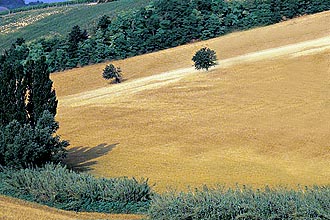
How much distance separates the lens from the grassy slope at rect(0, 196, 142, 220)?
14312 mm

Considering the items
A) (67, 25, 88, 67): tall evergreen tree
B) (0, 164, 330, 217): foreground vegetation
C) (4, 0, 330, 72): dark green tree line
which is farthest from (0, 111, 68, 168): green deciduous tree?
(4, 0, 330, 72): dark green tree line

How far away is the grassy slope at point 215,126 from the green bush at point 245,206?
6311mm

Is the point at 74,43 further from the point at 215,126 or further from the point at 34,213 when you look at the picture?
the point at 34,213

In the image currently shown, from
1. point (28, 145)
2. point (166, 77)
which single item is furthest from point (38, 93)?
point (166, 77)

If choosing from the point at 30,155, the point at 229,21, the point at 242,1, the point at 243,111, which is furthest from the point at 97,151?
the point at 242,1

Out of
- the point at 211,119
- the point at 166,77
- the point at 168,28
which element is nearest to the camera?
the point at 211,119

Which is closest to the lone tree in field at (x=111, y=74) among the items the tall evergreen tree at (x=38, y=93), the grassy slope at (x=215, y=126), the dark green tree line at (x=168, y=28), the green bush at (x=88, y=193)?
the grassy slope at (x=215, y=126)

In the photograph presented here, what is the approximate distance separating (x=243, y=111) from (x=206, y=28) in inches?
1155

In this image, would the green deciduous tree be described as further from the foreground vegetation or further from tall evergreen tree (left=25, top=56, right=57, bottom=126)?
tall evergreen tree (left=25, top=56, right=57, bottom=126)

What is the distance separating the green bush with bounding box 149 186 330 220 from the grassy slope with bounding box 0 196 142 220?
6.56 ft

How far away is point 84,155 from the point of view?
27.5 metres

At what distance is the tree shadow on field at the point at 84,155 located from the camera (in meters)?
25.6

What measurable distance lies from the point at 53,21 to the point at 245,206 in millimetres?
74801

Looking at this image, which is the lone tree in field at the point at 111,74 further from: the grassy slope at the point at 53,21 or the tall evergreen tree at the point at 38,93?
the grassy slope at the point at 53,21
